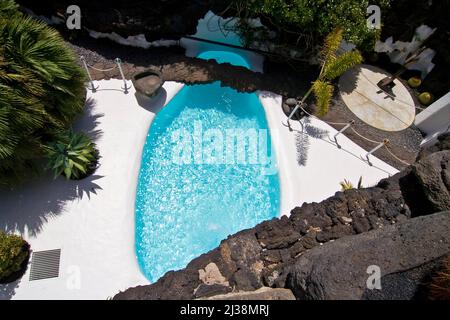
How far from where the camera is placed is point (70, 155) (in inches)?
356

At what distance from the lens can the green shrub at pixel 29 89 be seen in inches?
282

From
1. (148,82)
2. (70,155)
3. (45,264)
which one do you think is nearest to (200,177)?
(148,82)

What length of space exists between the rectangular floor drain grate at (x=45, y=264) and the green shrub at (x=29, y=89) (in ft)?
6.74

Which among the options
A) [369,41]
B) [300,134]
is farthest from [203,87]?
[369,41]

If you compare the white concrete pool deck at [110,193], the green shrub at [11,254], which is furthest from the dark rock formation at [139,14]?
the green shrub at [11,254]

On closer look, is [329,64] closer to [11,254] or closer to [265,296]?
[265,296]

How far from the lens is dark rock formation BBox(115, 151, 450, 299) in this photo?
280 inches

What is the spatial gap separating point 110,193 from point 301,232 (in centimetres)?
543

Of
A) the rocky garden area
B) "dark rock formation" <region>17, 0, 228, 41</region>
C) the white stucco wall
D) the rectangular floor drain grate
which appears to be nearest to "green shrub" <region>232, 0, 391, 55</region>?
"dark rock formation" <region>17, 0, 228, 41</region>

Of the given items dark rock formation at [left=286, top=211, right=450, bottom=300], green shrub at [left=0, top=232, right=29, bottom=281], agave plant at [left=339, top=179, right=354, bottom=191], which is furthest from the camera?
agave plant at [left=339, top=179, right=354, bottom=191]

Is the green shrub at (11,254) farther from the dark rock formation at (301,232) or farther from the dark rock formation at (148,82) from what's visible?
the dark rock formation at (148,82)

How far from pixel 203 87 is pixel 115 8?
3.98 metres

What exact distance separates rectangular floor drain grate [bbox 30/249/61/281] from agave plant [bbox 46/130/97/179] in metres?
2.04

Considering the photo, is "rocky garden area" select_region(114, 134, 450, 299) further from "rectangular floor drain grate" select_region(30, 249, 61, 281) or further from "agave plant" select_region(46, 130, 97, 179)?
"agave plant" select_region(46, 130, 97, 179)
